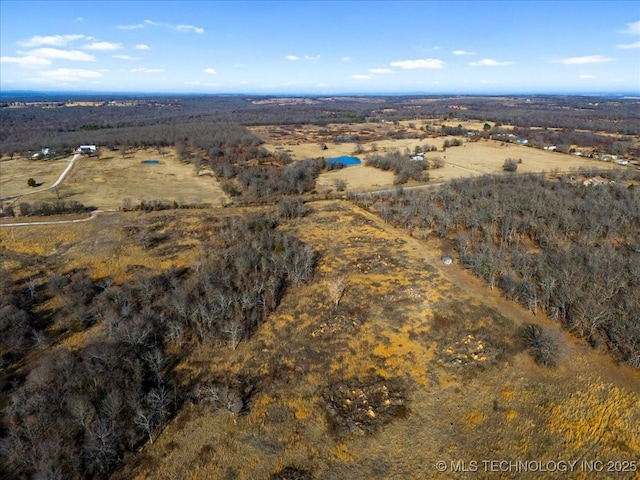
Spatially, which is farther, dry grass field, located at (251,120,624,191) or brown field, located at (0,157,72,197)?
dry grass field, located at (251,120,624,191)

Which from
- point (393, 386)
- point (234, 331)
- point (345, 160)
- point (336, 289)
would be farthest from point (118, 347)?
point (345, 160)

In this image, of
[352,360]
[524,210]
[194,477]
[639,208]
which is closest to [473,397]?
[352,360]

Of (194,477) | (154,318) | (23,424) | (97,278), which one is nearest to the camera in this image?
(194,477)

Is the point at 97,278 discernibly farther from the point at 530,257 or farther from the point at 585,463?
the point at 530,257

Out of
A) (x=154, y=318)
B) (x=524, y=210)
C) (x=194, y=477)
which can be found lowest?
(x=194, y=477)

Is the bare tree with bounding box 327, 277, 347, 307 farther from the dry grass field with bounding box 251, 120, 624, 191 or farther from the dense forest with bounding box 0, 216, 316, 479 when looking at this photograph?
the dry grass field with bounding box 251, 120, 624, 191

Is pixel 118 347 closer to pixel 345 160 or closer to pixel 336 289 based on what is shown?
pixel 336 289

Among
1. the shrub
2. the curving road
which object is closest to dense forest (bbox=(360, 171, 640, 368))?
the shrub
